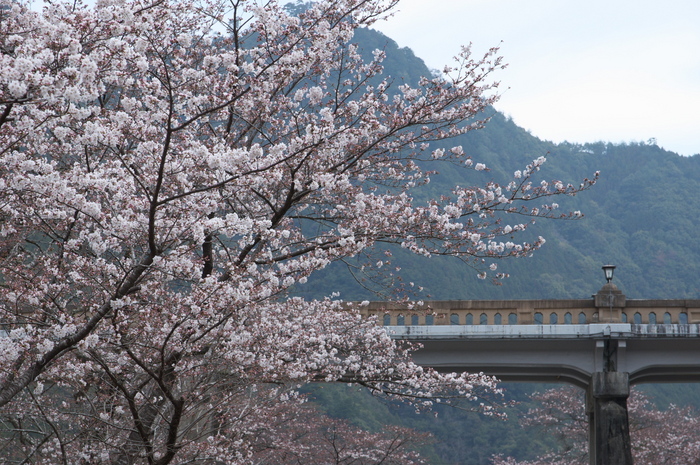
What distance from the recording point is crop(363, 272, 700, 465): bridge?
1619 centimetres

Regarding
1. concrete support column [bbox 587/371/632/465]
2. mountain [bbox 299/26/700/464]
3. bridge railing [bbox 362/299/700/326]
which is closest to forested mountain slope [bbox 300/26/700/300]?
mountain [bbox 299/26/700/464]

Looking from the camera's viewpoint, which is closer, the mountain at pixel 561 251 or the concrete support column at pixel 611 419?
the concrete support column at pixel 611 419

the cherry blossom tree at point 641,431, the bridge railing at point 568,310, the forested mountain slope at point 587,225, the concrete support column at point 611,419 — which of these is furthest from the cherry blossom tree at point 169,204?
the forested mountain slope at point 587,225

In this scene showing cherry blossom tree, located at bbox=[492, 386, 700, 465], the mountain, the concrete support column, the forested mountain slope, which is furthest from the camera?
the forested mountain slope

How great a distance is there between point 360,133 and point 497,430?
145 ft

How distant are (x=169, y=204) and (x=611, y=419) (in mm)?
13051

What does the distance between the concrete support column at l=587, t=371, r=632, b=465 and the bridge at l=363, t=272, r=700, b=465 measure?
0.07 feet

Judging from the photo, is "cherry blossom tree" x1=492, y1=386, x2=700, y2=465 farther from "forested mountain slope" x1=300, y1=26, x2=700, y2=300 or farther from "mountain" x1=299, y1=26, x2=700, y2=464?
"forested mountain slope" x1=300, y1=26, x2=700, y2=300

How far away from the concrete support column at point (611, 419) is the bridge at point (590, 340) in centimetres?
2

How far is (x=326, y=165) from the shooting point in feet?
25.0

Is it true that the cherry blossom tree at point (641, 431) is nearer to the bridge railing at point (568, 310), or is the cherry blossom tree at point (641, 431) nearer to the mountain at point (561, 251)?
the mountain at point (561, 251)

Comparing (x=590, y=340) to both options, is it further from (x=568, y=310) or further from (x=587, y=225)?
(x=587, y=225)

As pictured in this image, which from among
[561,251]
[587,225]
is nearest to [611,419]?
[561,251]

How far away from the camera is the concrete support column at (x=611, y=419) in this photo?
53.0 ft
